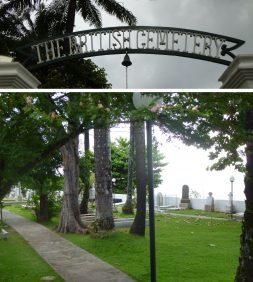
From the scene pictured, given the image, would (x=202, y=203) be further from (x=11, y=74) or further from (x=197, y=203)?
(x=11, y=74)

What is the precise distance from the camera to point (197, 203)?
13.0 ft

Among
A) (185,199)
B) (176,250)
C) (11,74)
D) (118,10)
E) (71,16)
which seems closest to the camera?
(176,250)

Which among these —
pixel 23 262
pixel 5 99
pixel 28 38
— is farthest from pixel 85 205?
pixel 28 38

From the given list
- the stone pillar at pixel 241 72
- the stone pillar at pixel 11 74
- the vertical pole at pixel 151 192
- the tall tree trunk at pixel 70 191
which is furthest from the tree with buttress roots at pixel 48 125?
the stone pillar at pixel 241 72

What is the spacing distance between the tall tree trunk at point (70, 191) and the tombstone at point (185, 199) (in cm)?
85

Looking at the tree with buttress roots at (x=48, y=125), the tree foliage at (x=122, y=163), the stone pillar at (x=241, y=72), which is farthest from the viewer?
the stone pillar at (x=241, y=72)

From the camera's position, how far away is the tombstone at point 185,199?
13.0ft

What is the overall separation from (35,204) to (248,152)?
5.68 ft

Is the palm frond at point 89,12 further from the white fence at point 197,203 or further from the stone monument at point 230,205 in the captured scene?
the stone monument at point 230,205

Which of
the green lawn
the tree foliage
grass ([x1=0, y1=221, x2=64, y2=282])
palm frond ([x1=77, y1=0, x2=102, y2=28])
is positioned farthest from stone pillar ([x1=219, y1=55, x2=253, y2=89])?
grass ([x1=0, y1=221, x2=64, y2=282])

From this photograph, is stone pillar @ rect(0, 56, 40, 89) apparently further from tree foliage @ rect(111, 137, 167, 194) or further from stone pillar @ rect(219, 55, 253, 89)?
stone pillar @ rect(219, 55, 253, 89)

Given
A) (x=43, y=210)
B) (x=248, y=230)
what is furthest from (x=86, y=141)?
(x=248, y=230)

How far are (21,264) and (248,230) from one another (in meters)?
1.72

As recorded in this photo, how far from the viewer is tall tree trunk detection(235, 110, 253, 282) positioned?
3.64 metres
